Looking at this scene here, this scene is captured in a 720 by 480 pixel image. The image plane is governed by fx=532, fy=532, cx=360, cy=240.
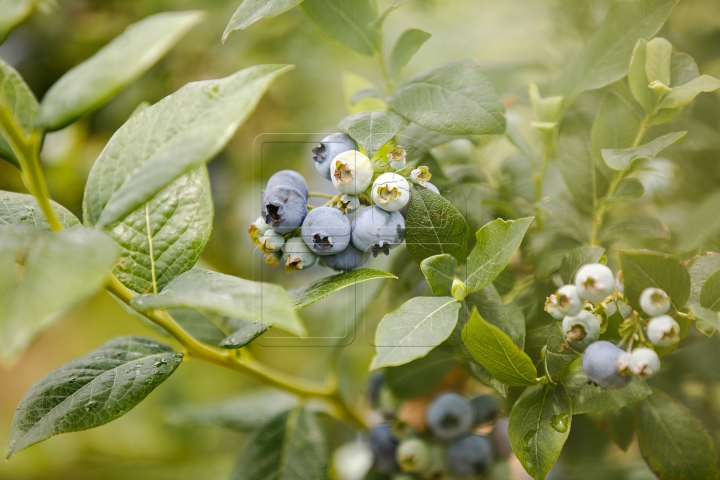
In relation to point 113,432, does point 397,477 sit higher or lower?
higher

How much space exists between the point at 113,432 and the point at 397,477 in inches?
45.2

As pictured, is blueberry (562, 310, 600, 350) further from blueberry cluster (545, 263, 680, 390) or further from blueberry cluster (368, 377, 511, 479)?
blueberry cluster (368, 377, 511, 479)

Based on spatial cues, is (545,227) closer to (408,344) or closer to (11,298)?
(408,344)

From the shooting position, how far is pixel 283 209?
0.57 meters

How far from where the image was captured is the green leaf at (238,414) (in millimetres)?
1067

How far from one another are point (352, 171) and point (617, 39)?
41 centimetres

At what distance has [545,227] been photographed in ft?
2.66

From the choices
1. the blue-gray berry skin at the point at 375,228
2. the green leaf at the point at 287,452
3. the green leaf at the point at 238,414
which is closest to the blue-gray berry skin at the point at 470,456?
the green leaf at the point at 287,452

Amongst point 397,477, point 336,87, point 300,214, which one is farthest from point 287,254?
point 336,87

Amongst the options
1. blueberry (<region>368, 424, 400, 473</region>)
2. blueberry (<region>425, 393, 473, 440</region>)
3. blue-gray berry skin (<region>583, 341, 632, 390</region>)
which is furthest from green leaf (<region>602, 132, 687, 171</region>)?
blueberry (<region>368, 424, 400, 473</region>)

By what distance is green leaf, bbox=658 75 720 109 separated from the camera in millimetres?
606

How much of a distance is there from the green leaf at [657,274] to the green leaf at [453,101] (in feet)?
0.67

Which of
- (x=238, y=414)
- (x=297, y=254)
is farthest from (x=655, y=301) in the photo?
(x=238, y=414)

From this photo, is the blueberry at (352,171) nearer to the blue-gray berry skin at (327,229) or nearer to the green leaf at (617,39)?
the blue-gray berry skin at (327,229)
